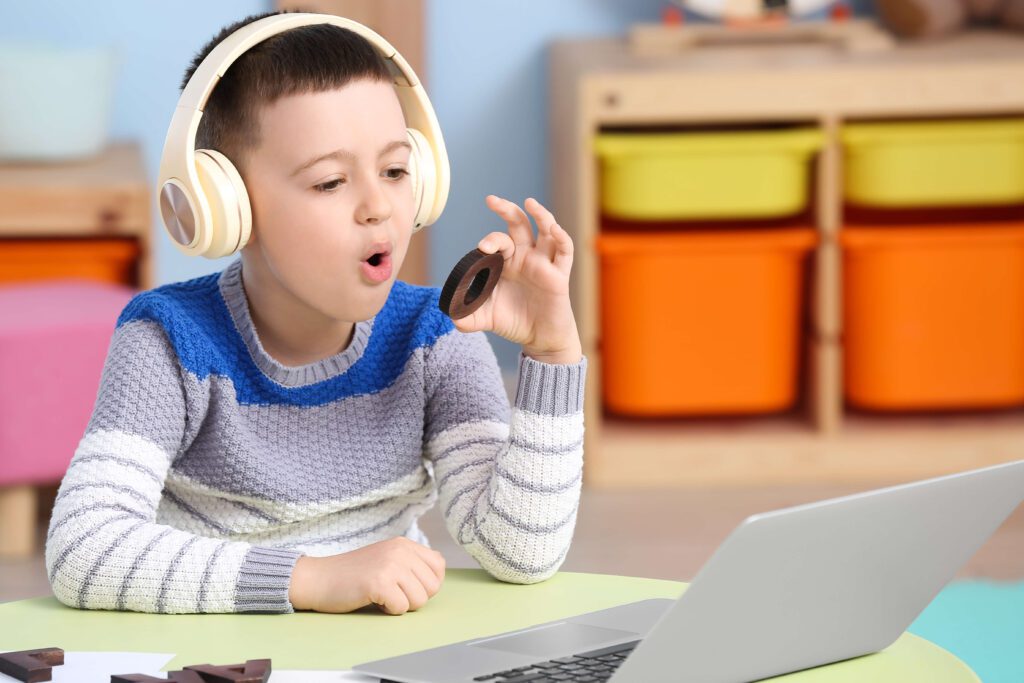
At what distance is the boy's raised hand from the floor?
1.04 metres

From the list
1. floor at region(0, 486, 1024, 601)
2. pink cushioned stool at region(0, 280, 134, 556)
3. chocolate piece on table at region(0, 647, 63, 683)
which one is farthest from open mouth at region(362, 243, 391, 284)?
pink cushioned stool at region(0, 280, 134, 556)

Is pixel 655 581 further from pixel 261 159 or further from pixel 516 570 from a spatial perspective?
pixel 261 159

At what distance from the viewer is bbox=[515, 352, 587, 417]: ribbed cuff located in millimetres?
969

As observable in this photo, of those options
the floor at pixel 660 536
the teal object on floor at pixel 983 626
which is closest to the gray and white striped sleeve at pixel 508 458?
the teal object on floor at pixel 983 626

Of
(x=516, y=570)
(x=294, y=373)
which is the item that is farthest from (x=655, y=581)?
(x=294, y=373)

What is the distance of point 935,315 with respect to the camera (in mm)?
2494

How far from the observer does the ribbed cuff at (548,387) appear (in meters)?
0.97

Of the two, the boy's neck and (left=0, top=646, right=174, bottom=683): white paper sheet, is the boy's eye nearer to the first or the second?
the boy's neck

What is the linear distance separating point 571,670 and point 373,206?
1.11ft

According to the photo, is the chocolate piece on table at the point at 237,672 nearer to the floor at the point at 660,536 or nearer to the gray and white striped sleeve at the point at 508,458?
the gray and white striped sleeve at the point at 508,458

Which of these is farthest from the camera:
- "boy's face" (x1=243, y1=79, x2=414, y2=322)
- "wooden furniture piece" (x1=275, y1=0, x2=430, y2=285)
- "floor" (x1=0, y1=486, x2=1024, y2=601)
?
"wooden furniture piece" (x1=275, y1=0, x2=430, y2=285)

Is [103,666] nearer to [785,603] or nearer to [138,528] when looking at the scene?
[138,528]

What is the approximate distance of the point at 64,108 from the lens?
100.0 inches

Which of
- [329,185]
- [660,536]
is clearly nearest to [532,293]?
[329,185]
